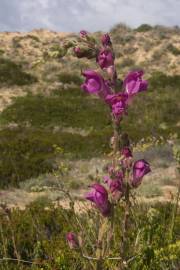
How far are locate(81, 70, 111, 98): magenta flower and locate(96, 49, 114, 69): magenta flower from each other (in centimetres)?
13

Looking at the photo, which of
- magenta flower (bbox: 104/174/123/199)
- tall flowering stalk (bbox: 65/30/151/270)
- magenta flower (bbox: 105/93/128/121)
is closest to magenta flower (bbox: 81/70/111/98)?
tall flowering stalk (bbox: 65/30/151/270)

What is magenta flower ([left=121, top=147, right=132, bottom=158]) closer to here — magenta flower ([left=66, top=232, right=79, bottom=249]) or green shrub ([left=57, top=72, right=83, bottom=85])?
magenta flower ([left=66, top=232, right=79, bottom=249])

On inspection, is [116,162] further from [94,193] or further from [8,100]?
[8,100]

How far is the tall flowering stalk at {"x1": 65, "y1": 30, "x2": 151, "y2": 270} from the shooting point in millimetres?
1961

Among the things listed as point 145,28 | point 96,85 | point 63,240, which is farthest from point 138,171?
point 145,28

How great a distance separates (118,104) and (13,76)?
25719 mm

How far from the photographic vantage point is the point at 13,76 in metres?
27.2

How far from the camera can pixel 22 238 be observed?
242 inches

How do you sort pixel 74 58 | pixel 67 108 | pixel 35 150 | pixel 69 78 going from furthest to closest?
pixel 74 58, pixel 69 78, pixel 67 108, pixel 35 150

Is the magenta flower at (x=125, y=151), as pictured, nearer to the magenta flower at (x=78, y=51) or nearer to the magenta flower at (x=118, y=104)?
the magenta flower at (x=118, y=104)

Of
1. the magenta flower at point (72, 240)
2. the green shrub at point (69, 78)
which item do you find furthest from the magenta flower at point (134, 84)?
the green shrub at point (69, 78)

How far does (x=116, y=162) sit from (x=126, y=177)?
108mm

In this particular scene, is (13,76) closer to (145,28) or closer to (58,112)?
(58,112)

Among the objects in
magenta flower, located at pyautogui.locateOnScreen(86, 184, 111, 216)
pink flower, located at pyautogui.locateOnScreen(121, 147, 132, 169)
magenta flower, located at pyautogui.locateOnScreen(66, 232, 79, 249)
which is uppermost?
pink flower, located at pyautogui.locateOnScreen(121, 147, 132, 169)
